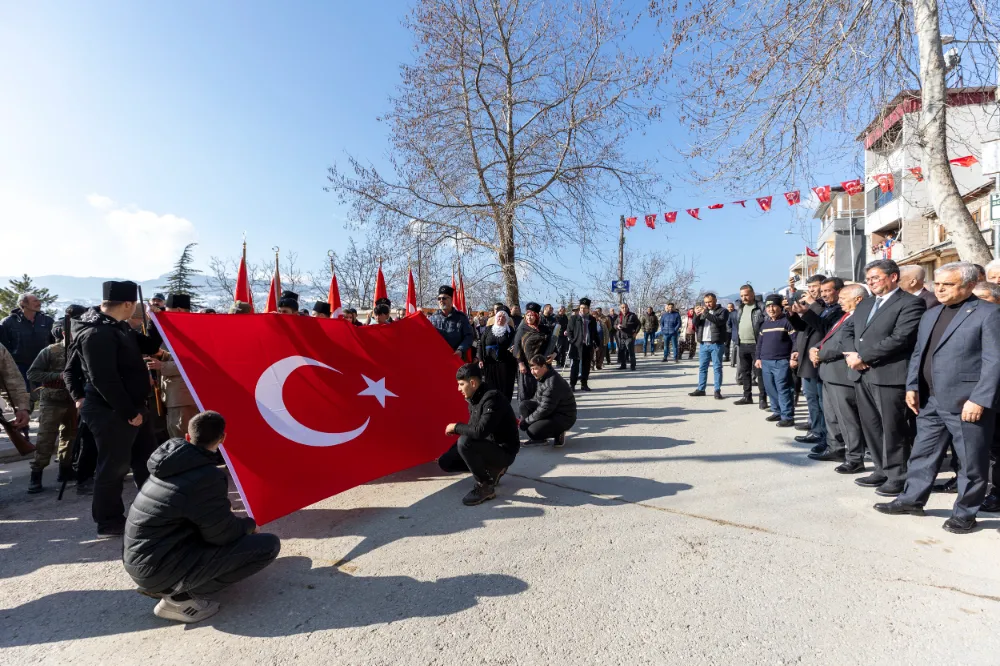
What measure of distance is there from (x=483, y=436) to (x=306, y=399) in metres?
1.48

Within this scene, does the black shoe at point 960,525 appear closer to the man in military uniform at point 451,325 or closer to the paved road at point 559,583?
the paved road at point 559,583

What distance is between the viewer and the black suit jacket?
383 cm

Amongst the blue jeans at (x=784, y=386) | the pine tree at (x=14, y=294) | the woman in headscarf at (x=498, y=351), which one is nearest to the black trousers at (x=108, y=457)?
the woman in headscarf at (x=498, y=351)

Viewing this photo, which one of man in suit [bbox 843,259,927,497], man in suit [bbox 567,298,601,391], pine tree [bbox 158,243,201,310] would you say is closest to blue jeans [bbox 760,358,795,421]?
man in suit [bbox 843,259,927,497]

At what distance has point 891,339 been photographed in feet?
12.7

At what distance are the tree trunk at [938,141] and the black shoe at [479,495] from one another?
588 centimetres

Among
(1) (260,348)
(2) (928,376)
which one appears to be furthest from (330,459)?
(2) (928,376)

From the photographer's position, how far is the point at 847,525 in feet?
11.4

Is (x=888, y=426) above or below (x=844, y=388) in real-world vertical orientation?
below

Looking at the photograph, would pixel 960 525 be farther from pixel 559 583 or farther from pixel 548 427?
pixel 548 427

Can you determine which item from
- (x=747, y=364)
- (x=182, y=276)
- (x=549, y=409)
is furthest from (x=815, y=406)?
(x=182, y=276)

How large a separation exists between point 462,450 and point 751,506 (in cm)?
232

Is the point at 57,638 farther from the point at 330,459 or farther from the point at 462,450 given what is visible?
the point at 462,450

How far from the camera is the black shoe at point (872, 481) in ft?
13.9
